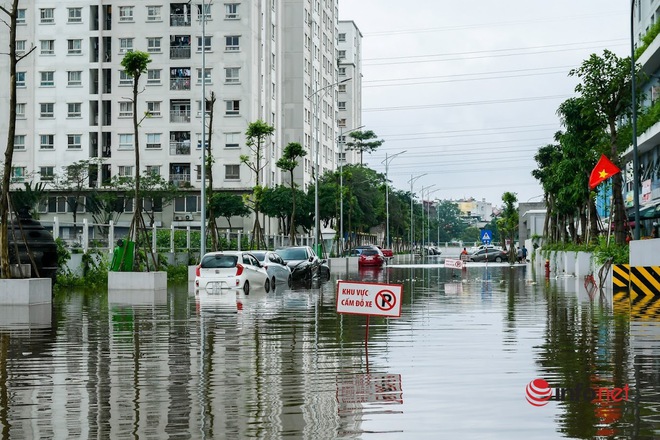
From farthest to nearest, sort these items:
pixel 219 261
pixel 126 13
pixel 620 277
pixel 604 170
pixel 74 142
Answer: pixel 74 142 → pixel 126 13 → pixel 604 170 → pixel 219 261 → pixel 620 277

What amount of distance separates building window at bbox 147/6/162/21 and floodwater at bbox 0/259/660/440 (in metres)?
76.4

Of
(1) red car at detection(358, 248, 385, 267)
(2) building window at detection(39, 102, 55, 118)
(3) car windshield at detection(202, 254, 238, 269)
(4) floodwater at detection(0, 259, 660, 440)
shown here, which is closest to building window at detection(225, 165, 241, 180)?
(2) building window at detection(39, 102, 55, 118)

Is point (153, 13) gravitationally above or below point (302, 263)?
above

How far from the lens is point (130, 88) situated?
316 feet

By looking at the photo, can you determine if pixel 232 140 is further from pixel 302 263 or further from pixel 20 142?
pixel 302 263

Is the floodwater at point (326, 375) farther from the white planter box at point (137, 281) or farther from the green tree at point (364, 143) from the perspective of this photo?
the green tree at point (364, 143)

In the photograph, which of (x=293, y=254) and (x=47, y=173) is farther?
(x=47, y=173)

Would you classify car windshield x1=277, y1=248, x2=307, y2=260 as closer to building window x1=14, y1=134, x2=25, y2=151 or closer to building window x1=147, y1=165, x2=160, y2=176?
building window x1=147, y1=165, x2=160, y2=176

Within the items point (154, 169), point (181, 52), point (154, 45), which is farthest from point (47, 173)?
point (181, 52)

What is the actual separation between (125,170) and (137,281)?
62.6 metres

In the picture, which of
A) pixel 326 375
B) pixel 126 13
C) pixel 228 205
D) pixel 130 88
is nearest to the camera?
pixel 326 375

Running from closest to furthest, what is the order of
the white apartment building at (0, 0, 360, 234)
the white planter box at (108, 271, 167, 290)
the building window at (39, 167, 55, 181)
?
the white planter box at (108, 271, 167, 290) → the building window at (39, 167, 55, 181) → the white apartment building at (0, 0, 360, 234)

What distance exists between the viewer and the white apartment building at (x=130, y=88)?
95.9 m

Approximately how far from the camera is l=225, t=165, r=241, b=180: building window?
95.6m
